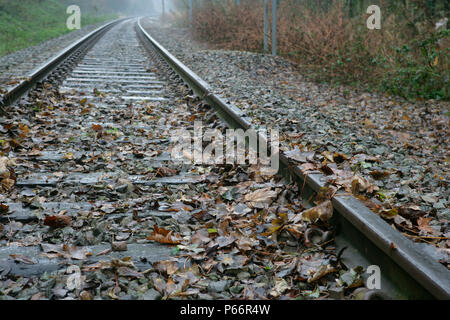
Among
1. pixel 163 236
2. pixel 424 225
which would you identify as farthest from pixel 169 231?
pixel 424 225

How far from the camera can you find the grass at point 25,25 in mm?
15490

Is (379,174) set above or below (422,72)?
below

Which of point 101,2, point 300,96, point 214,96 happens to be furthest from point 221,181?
point 101,2

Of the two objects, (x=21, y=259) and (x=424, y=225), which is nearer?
(x=21, y=259)

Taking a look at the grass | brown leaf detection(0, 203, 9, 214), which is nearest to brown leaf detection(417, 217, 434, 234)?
brown leaf detection(0, 203, 9, 214)

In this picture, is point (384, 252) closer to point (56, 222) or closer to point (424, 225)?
point (424, 225)

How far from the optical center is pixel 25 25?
74.1 feet

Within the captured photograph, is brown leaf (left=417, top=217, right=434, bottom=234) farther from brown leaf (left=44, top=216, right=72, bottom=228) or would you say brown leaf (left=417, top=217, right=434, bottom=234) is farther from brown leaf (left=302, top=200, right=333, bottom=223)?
brown leaf (left=44, top=216, right=72, bottom=228)

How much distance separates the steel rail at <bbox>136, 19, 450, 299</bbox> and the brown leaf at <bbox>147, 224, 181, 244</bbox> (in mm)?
877

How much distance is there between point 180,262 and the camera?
2.12 metres

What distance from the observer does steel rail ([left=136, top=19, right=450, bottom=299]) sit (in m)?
1.53

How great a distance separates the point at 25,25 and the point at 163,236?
2409cm

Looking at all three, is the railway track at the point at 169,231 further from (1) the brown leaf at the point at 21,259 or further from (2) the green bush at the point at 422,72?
(2) the green bush at the point at 422,72

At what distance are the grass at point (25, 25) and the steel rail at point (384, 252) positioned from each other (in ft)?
40.3
